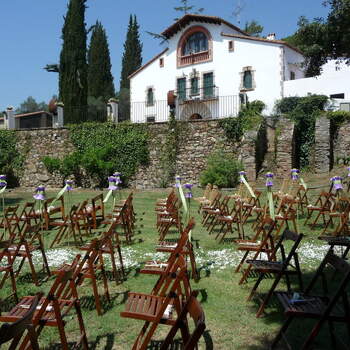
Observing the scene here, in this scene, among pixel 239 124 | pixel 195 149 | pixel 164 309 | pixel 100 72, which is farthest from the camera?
pixel 100 72

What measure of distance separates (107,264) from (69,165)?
1268 cm

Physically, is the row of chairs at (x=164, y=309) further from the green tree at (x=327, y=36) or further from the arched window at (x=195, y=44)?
the arched window at (x=195, y=44)

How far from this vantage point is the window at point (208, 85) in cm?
2591

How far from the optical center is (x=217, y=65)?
25.7m

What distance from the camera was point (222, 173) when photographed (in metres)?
14.8

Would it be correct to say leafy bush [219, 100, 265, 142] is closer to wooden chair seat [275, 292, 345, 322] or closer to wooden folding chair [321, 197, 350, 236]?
wooden folding chair [321, 197, 350, 236]

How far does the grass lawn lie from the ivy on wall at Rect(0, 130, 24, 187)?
13.0 metres

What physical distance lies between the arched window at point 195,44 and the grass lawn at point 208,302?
2102 centimetres

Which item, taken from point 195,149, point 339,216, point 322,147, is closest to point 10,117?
point 195,149

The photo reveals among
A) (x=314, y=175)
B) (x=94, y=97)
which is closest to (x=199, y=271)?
(x=314, y=175)

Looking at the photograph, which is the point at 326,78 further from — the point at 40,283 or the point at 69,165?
the point at 40,283

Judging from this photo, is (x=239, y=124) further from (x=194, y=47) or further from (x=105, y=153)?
(x=194, y=47)

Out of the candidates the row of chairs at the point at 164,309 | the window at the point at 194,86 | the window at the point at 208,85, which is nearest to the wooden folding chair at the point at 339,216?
the row of chairs at the point at 164,309

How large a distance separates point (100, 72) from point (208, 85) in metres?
13.4
